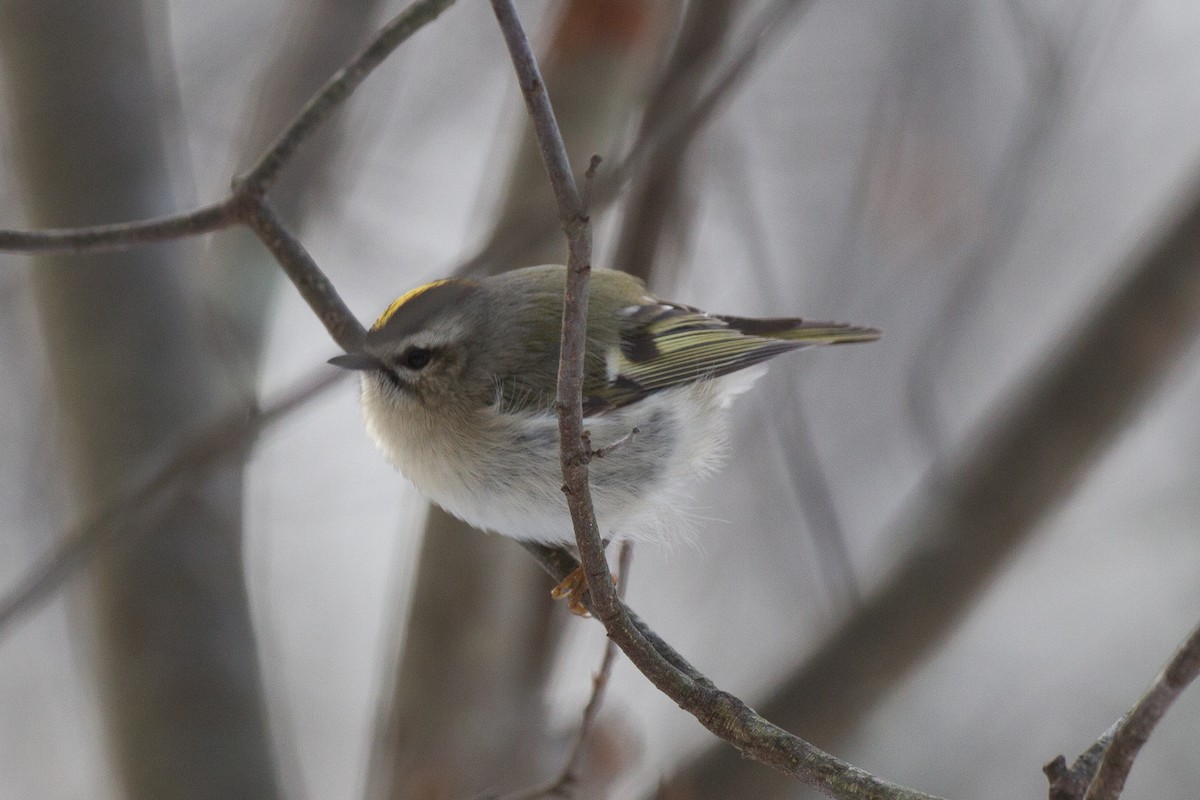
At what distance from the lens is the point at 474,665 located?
2795mm

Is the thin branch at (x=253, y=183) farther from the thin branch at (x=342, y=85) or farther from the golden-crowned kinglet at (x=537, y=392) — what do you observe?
the golden-crowned kinglet at (x=537, y=392)

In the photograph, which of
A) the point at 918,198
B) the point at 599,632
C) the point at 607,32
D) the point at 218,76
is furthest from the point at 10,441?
the point at 918,198

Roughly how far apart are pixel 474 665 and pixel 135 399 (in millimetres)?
1177

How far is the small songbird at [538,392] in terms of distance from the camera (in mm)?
2076

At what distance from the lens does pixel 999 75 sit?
20.0ft

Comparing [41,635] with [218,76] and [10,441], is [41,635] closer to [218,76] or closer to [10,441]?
[10,441]

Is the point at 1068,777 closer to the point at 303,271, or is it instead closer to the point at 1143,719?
the point at 1143,719

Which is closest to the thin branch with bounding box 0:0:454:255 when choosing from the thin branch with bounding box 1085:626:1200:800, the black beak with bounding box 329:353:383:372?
the black beak with bounding box 329:353:383:372

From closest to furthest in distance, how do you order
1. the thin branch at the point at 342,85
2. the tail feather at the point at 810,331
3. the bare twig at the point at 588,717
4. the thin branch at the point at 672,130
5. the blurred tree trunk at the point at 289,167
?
the thin branch at the point at 342,85 < the bare twig at the point at 588,717 < the thin branch at the point at 672,130 < the tail feather at the point at 810,331 < the blurred tree trunk at the point at 289,167

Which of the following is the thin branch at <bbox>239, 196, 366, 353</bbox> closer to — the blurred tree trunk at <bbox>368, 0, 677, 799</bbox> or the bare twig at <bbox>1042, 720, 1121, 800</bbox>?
the blurred tree trunk at <bbox>368, 0, 677, 799</bbox>

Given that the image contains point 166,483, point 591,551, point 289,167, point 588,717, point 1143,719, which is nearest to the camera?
point 1143,719

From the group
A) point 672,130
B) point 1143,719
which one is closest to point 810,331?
point 672,130

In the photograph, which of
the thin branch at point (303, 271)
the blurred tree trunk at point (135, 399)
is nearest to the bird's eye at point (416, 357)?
the thin branch at point (303, 271)

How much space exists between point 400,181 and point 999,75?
3.59 m
